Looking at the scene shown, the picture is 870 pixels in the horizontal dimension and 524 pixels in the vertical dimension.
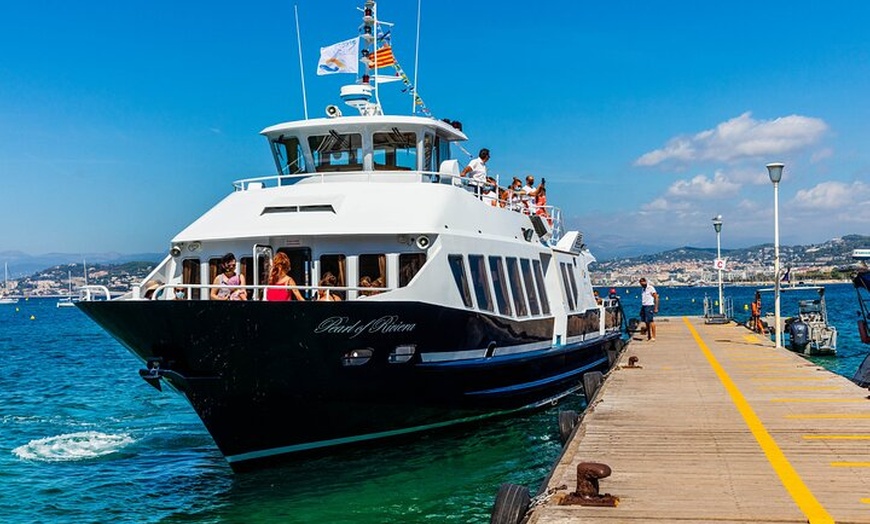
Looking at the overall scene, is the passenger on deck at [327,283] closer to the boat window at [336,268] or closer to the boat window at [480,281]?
the boat window at [336,268]

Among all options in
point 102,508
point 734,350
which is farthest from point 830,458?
point 734,350

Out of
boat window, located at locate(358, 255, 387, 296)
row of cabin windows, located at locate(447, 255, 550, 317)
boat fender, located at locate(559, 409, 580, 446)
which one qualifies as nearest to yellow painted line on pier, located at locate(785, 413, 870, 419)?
boat fender, located at locate(559, 409, 580, 446)

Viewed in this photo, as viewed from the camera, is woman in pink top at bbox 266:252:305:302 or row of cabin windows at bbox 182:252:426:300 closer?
woman in pink top at bbox 266:252:305:302

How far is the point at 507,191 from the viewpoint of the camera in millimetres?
17203

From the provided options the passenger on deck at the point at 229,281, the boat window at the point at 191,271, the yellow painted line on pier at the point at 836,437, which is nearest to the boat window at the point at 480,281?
the passenger on deck at the point at 229,281

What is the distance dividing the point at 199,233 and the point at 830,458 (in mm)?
9611

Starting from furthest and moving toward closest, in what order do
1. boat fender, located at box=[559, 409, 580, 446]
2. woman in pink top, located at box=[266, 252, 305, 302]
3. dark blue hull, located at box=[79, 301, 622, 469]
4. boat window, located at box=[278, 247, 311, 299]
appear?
boat window, located at box=[278, 247, 311, 299] → woman in pink top, located at box=[266, 252, 305, 302] → dark blue hull, located at box=[79, 301, 622, 469] → boat fender, located at box=[559, 409, 580, 446]

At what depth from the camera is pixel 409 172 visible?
1463 centimetres

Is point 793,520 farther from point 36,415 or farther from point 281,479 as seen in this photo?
point 36,415

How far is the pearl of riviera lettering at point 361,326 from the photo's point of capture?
1090cm

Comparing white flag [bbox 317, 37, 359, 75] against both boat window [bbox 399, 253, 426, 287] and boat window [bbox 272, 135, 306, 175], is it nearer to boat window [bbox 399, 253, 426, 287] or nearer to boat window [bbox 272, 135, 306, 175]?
boat window [bbox 272, 135, 306, 175]

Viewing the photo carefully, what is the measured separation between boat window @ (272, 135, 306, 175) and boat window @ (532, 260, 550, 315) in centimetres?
504

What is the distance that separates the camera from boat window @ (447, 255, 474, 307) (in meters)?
13.0

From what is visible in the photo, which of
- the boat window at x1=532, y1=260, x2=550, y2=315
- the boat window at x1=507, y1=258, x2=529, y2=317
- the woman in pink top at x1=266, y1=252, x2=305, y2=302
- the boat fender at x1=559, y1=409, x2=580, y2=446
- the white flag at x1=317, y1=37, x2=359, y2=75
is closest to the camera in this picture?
the boat fender at x1=559, y1=409, x2=580, y2=446
